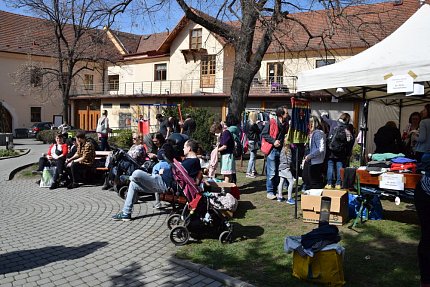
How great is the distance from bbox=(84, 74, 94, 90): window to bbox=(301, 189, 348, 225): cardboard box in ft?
128

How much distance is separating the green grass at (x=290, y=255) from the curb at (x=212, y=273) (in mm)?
150

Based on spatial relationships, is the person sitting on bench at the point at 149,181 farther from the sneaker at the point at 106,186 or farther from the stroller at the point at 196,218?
the sneaker at the point at 106,186

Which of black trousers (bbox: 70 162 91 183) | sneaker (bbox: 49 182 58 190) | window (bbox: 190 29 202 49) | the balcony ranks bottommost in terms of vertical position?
sneaker (bbox: 49 182 58 190)

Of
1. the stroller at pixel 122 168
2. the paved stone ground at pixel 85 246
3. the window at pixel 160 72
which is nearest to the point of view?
the paved stone ground at pixel 85 246

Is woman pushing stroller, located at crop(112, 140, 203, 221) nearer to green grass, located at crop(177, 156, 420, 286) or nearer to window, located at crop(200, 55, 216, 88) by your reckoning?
green grass, located at crop(177, 156, 420, 286)

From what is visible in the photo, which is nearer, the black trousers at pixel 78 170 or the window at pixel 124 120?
the black trousers at pixel 78 170

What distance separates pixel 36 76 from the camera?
32.2m

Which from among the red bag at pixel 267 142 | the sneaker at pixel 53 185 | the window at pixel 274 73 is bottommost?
the sneaker at pixel 53 185

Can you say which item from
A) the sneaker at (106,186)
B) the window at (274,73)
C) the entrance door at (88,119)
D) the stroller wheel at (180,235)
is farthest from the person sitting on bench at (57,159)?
the entrance door at (88,119)

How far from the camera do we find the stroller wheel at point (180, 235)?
5836 mm

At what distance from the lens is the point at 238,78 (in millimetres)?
13312

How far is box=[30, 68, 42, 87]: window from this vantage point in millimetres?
31734

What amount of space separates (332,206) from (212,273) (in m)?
2.64

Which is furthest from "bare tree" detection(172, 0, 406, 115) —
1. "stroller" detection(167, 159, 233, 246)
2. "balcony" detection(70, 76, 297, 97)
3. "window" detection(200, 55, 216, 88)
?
"window" detection(200, 55, 216, 88)
